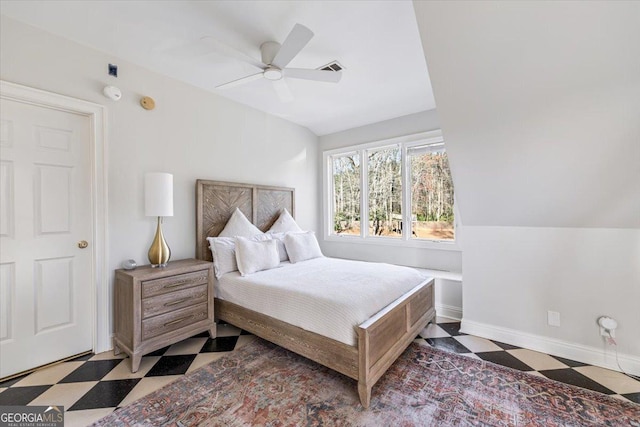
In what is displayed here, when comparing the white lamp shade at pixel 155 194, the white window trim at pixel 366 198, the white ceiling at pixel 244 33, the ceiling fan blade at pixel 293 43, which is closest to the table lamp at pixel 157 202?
the white lamp shade at pixel 155 194

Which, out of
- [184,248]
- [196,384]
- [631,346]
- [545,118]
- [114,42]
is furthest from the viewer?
[184,248]

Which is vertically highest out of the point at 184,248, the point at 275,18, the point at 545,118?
the point at 275,18

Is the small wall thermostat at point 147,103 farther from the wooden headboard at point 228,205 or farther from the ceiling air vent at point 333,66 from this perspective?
the ceiling air vent at point 333,66

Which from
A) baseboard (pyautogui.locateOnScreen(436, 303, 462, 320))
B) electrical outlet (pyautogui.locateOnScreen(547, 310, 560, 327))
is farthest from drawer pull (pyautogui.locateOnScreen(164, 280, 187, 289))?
electrical outlet (pyautogui.locateOnScreen(547, 310, 560, 327))

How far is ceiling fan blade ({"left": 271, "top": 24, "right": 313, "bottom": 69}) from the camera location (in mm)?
1791

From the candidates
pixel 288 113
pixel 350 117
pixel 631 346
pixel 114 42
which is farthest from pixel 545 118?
pixel 114 42

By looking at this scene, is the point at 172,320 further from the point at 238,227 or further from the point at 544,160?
the point at 544,160

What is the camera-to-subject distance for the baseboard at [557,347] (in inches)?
86.3

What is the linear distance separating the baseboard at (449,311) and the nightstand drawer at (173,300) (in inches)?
107

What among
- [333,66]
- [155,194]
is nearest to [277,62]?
[333,66]

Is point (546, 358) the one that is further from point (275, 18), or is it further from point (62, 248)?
point (62, 248)

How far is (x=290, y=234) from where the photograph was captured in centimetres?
369

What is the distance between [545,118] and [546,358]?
2044mm

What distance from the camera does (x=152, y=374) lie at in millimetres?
2168
